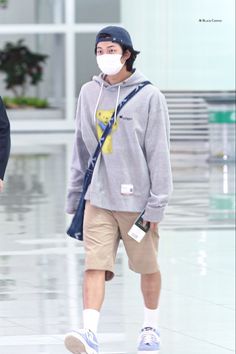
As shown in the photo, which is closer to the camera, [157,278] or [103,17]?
[157,278]

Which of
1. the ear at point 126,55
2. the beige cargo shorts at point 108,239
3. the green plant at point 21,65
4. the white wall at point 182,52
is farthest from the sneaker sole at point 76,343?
the green plant at point 21,65

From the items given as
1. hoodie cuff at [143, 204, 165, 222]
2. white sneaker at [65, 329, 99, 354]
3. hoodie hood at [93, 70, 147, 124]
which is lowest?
white sneaker at [65, 329, 99, 354]

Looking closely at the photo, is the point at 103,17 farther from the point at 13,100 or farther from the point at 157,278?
the point at 157,278

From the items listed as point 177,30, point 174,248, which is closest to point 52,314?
point 174,248

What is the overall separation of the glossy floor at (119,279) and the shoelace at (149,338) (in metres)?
0.20

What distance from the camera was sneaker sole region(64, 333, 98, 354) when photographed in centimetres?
578

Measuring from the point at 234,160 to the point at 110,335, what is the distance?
14690 millimetres

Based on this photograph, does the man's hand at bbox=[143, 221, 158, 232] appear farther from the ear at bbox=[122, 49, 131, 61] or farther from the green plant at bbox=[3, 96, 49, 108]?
the green plant at bbox=[3, 96, 49, 108]

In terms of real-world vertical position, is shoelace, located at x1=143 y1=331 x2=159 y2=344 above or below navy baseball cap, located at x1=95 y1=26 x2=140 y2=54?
below

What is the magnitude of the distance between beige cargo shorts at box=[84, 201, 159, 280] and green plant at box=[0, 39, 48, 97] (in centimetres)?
2852

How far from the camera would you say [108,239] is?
6.17 m

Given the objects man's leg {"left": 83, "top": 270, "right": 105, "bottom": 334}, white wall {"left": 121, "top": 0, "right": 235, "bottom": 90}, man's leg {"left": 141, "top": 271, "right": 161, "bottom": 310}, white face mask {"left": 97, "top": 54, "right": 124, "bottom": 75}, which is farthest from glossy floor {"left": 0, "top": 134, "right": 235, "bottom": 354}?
white wall {"left": 121, "top": 0, "right": 235, "bottom": 90}

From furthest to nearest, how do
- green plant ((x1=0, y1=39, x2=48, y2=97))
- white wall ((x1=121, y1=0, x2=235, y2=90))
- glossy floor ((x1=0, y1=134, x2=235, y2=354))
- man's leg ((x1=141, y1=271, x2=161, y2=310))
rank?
green plant ((x1=0, y1=39, x2=48, y2=97)), white wall ((x1=121, y1=0, x2=235, y2=90)), glossy floor ((x1=0, y1=134, x2=235, y2=354)), man's leg ((x1=141, y1=271, x2=161, y2=310))

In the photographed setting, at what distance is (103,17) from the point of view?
32.4 meters
